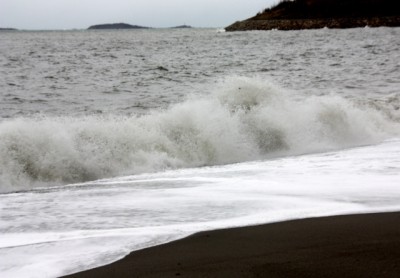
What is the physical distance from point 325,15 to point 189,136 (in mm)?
82159

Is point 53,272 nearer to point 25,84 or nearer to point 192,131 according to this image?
point 192,131

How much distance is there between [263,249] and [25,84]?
52.0 ft

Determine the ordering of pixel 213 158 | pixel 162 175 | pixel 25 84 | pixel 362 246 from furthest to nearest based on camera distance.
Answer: pixel 25 84, pixel 213 158, pixel 162 175, pixel 362 246

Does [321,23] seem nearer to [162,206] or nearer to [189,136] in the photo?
[189,136]

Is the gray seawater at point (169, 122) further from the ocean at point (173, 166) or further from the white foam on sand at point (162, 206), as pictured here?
the white foam on sand at point (162, 206)

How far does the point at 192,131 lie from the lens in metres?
9.39

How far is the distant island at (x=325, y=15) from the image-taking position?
7744cm

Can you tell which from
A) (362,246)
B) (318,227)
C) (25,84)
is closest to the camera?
(362,246)

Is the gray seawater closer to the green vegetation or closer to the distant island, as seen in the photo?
the distant island

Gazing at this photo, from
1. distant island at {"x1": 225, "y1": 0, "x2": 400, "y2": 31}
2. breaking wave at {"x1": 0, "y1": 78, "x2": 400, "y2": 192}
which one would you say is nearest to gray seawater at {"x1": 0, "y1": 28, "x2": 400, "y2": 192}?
breaking wave at {"x1": 0, "y1": 78, "x2": 400, "y2": 192}

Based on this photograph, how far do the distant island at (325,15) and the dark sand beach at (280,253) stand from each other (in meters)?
72.5

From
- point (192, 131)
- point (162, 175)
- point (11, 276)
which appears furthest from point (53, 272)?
point (192, 131)

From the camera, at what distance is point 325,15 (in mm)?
87000

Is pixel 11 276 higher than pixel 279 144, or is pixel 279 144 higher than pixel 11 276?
pixel 11 276
